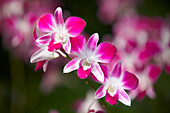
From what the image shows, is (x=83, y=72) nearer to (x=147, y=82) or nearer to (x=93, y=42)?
(x=93, y=42)

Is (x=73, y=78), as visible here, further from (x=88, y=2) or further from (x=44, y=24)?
(x=44, y=24)

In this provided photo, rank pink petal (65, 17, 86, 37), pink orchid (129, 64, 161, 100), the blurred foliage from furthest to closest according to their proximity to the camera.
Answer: the blurred foliage, pink orchid (129, 64, 161, 100), pink petal (65, 17, 86, 37)

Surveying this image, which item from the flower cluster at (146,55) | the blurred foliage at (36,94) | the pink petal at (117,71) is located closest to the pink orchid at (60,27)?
the pink petal at (117,71)

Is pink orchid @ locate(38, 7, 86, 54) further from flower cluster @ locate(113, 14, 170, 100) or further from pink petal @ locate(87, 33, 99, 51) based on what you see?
flower cluster @ locate(113, 14, 170, 100)

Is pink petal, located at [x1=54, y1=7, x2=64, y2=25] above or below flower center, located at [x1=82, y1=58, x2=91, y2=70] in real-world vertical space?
above

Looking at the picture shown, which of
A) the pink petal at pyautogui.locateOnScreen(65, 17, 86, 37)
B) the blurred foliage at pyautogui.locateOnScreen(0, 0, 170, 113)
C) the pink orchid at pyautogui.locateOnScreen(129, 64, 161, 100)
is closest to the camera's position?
the pink petal at pyautogui.locateOnScreen(65, 17, 86, 37)

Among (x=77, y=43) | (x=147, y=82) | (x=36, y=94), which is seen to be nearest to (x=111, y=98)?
(x=77, y=43)

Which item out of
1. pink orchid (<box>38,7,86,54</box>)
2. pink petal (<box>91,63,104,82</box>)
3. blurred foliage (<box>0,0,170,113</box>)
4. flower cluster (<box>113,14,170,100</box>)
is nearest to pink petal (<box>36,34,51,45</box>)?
pink orchid (<box>38,7,86,54</box>)

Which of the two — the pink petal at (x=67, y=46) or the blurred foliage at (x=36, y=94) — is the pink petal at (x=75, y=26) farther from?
the blurred foliage at (x=36, y=94)
